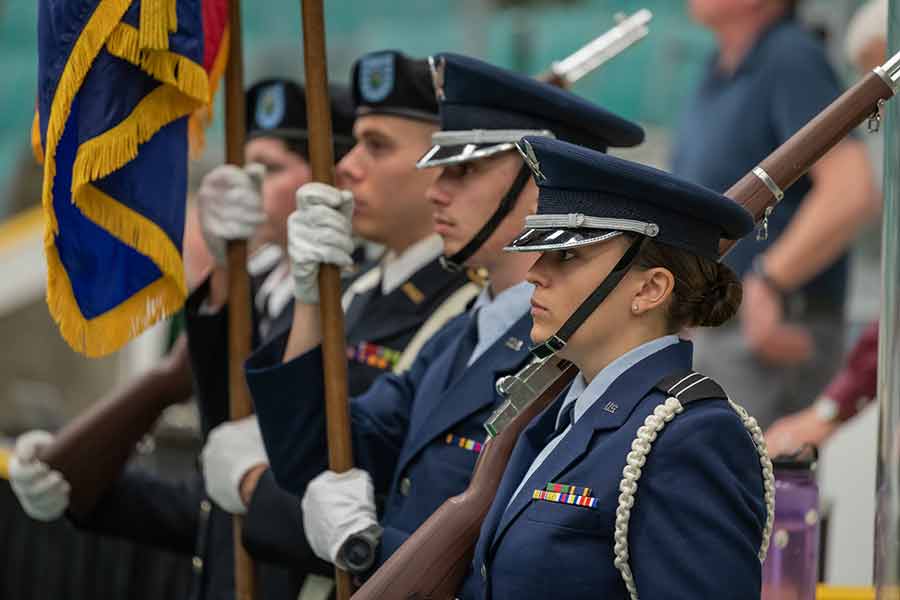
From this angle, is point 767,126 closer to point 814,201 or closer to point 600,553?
point 814,201

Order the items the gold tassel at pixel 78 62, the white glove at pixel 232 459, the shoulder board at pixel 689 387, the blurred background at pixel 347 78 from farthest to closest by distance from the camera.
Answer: the blurred background at pixel 347 78, the white glove at pixel 232 459, the gold tassel at pixel 78 62, the shoulder board at pixel 689 387

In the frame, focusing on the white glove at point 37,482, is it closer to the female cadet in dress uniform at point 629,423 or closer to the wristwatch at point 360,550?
the wristwatch at point 360,550

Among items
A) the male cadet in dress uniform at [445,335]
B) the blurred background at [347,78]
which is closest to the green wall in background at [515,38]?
the blurred background at [347,78]

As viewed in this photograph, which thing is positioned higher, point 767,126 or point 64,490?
Result: point 767,126

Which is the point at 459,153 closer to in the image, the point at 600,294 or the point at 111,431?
the point at 600,294

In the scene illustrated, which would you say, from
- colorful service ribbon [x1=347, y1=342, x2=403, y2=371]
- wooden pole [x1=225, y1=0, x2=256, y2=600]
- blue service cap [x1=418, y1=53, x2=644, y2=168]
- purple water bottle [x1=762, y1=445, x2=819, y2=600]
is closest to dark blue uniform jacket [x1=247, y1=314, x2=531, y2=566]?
colorful service ribbon [x1=347, y1=342, x2=403, y2=371]

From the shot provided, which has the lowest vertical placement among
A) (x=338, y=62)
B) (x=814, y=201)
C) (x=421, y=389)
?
(x=421, y=389)

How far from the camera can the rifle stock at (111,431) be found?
4.02 meters

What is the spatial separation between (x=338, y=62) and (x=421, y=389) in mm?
5291

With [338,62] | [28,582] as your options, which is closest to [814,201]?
[28,582]

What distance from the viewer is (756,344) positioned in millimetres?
5305

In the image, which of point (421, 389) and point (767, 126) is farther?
point (767, 126)

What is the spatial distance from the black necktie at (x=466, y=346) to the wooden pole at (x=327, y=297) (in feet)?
0.74

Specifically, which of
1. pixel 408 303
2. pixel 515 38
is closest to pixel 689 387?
pixel 408 303
